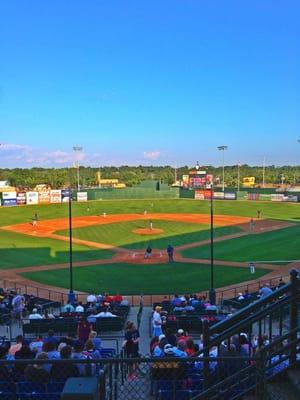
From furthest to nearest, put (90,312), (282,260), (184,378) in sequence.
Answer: (282,260)
(90,312)
(184,378)

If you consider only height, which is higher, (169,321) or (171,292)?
(169,321)

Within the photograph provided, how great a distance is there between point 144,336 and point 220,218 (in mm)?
47952

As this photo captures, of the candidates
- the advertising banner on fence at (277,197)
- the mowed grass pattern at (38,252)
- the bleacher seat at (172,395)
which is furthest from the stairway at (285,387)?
the advertising banner on fence at (277,197)

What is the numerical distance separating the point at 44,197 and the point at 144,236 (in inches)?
1592

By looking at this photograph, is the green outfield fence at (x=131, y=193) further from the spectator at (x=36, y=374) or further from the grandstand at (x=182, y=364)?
the spectator at (x=36, y=374)

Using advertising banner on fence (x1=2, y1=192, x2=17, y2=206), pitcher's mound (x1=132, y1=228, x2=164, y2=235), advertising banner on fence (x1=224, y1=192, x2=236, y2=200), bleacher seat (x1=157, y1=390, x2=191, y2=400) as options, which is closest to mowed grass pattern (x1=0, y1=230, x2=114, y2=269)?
pitcher's mound (x1=132, y1=228, x2=164, y2=235)

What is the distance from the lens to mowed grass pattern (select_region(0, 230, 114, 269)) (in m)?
37.4

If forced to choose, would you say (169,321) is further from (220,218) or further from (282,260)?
(220,218)

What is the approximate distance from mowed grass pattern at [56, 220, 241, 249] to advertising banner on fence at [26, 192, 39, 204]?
28.8 metres

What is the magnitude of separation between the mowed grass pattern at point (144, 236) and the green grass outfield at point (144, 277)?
8.78 metres

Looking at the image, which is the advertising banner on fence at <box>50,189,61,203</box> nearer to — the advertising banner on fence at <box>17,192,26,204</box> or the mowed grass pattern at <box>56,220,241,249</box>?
the advertising banner on fence at <box>17,192,26,204</box>

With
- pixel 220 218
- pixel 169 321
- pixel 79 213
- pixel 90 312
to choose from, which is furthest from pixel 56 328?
pixel 79 213

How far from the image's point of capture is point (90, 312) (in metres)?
19.3

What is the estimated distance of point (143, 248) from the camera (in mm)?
42156
